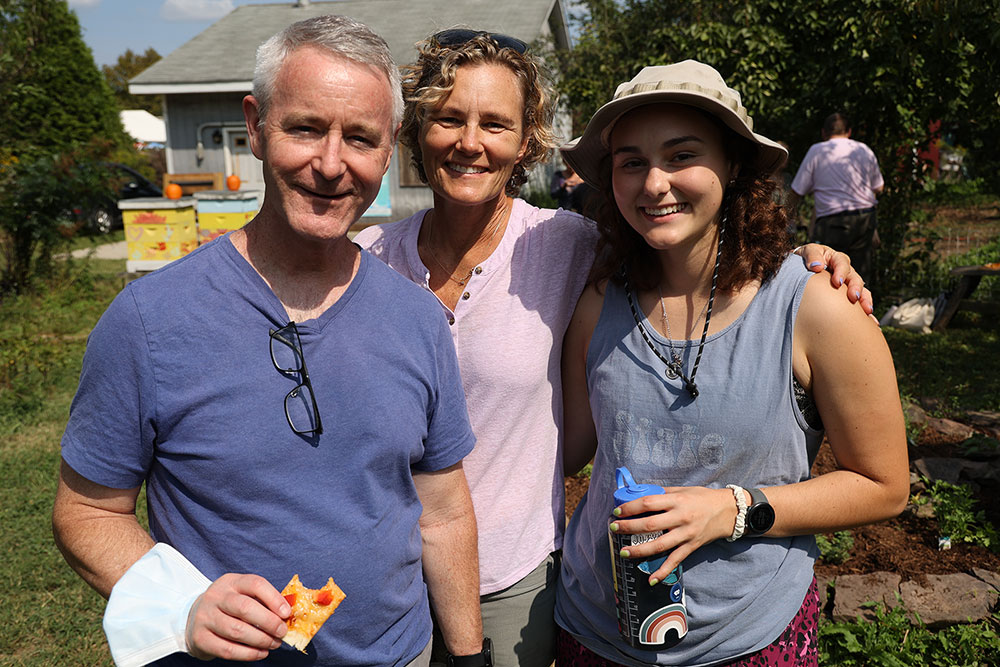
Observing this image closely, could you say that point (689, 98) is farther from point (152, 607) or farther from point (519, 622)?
point (152, 607)

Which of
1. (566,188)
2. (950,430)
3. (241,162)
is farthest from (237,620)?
(241,162)

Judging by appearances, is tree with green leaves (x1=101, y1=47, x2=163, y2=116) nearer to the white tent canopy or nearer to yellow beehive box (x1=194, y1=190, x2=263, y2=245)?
the white tent canopy

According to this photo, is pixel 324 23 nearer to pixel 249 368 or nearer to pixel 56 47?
pixel 249 368

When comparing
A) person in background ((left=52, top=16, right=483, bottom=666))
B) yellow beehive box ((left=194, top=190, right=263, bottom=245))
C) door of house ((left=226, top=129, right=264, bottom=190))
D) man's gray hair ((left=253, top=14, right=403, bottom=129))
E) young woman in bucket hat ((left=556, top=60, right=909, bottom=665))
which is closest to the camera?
person in background ((left=52, top=16, right=483, bottom=666))

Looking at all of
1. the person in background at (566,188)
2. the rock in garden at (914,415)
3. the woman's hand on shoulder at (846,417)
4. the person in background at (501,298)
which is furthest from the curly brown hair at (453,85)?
the person in background at (566,188)

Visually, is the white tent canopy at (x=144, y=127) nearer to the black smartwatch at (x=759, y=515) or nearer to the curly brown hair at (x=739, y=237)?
the curly brown hair at (x=739, y=237)

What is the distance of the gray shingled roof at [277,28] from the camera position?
53.8ft

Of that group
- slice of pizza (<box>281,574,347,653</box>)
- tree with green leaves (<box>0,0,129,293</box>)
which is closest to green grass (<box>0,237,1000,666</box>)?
tree with green leaves (<box>0,0,129,293</box>)

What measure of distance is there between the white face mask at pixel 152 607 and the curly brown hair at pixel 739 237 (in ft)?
4.16

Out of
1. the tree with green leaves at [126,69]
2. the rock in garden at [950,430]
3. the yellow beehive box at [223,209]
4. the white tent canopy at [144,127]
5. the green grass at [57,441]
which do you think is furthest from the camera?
the tree with green leaves at [126,69]

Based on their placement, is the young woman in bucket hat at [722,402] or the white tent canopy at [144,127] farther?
the white tent canopy at [144,127]

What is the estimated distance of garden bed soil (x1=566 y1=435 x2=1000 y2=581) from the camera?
12.5ft

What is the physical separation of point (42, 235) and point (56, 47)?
74.0ft

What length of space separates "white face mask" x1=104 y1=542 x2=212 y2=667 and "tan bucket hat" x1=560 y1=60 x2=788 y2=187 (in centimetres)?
137
